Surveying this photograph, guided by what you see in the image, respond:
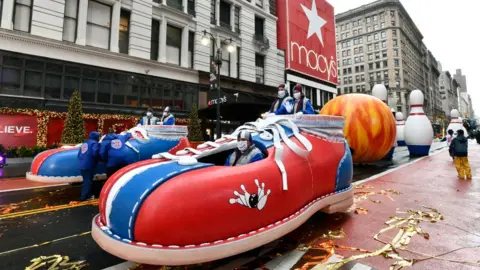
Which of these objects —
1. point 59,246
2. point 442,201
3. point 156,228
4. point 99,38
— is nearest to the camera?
point 156,228

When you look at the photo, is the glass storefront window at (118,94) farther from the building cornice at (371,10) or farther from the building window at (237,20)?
the building cornice at (371,10)

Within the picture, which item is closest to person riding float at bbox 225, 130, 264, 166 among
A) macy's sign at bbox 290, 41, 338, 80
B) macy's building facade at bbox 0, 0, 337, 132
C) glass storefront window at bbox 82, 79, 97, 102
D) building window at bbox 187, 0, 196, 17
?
macy's building facade at bbox 0, 0, 337, 132

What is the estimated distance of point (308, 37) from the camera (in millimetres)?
29484

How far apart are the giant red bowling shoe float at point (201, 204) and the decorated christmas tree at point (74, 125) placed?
13481mm

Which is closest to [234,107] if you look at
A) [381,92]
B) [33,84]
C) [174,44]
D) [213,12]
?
[174,44]

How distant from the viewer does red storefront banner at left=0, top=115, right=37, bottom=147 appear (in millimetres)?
12788

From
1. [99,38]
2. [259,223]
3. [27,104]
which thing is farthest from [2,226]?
[99,38]

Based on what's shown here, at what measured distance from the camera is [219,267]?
229 cm

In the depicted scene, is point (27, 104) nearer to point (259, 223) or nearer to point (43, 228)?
point (43, 228)

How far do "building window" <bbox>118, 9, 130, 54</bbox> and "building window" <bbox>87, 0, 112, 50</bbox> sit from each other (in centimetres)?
72

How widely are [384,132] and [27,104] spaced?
17.4 m

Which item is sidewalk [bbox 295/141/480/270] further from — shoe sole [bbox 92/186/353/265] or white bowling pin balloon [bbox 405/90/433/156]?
white bowling pin balloon [bbox 405/90/433/156]

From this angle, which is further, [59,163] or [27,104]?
[27,104]

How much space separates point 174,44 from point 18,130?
36.8 ft
